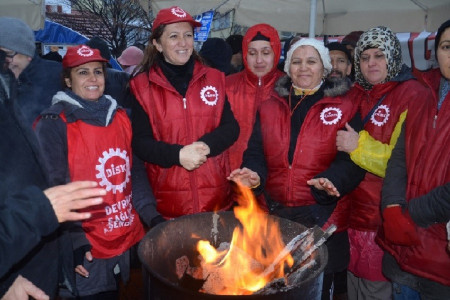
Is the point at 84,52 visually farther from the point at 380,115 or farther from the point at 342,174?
the point at 380,115

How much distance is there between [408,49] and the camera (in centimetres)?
1320

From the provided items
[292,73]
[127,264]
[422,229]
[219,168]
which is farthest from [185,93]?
[422,229]

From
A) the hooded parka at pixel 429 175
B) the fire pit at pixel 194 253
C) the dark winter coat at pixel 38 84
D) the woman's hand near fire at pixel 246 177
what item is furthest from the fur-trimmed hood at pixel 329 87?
the dark winter coat at pixel 38 84

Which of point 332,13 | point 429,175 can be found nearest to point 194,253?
point 429,175

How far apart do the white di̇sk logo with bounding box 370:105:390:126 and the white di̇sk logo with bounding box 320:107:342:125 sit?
419mm

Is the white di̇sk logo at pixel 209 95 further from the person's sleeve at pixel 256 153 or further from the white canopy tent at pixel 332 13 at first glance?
the white canopy tent at pixel 332 13

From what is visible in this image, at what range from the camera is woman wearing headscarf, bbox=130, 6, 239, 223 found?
301 cm

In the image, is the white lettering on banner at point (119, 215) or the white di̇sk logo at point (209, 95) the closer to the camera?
the white lettering on banner at point (119, 215)

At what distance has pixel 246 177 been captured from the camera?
2816 millimetres

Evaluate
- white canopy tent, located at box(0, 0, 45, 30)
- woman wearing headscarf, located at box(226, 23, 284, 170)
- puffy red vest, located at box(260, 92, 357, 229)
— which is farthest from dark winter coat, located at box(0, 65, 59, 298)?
white canopy tent, located at box(0, 0, 45, 30)

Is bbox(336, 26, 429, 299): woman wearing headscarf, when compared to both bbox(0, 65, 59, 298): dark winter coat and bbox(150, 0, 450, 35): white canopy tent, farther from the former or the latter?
bbox(150, 0, 450, 35): white canopy tent

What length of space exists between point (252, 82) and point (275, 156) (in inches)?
41.7

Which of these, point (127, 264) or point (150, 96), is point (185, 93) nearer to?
point (150, 96)

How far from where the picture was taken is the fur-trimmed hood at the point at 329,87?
291 cm
